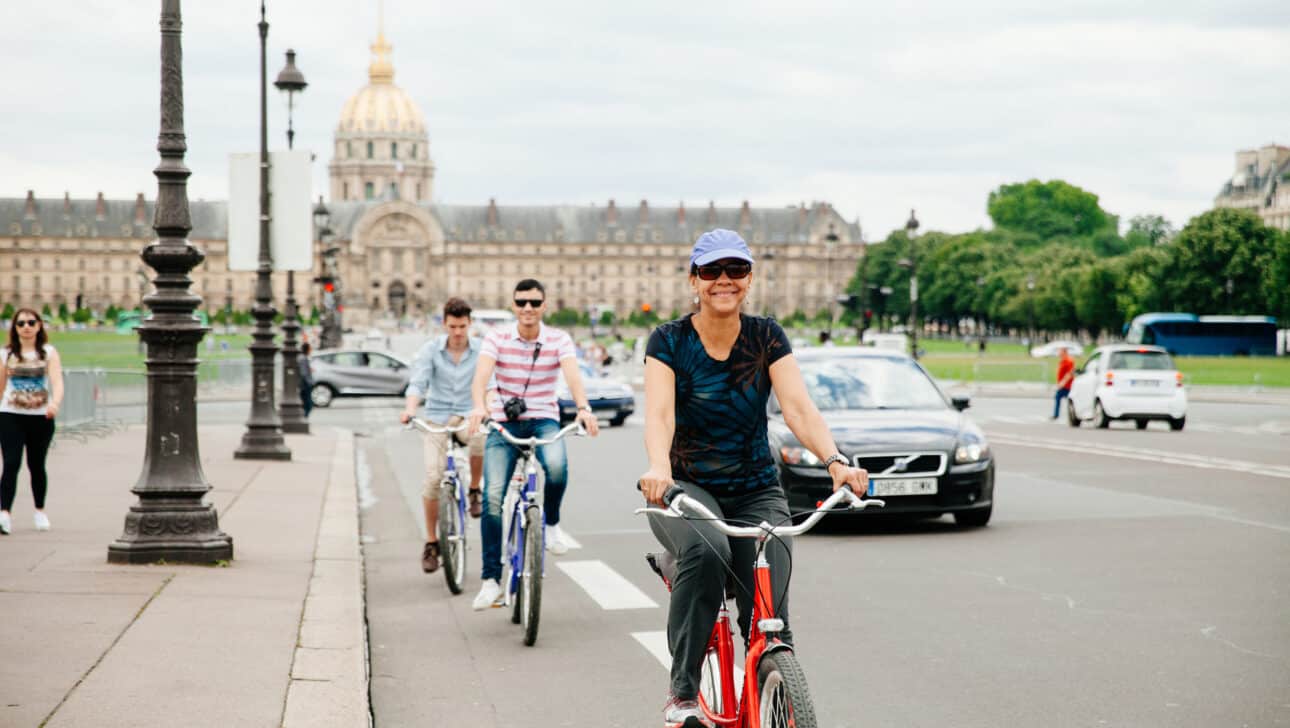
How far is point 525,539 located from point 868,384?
6.63m

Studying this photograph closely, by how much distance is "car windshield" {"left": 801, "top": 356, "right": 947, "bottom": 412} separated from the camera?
1363cm

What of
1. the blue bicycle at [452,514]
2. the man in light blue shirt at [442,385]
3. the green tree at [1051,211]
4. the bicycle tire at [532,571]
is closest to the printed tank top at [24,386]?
the man in light blue shirt at [442,385]

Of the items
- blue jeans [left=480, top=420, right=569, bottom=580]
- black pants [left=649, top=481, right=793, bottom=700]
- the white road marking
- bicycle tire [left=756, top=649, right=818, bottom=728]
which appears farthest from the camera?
the white road marking

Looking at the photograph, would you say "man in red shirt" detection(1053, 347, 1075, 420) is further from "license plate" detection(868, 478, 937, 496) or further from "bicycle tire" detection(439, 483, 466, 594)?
"bicycle tire" detection(439, 483, 466, 594)

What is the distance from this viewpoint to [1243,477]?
1712 cm

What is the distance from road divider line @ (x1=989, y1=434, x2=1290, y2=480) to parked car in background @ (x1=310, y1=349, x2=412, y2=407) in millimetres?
21491

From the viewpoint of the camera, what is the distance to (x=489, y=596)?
8625 mm

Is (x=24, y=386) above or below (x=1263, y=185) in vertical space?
below

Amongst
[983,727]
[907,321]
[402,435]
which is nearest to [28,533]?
[983,727]

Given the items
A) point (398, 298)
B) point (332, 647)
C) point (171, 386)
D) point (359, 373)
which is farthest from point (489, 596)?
point (398, 298)

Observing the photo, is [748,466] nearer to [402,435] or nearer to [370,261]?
[402,435]

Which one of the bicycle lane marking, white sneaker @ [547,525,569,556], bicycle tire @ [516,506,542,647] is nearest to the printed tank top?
white sneaker @ [547,525,569,556]

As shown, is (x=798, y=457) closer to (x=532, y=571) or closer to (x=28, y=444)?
(x=532, y=571)

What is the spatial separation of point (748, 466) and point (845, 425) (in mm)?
7771
